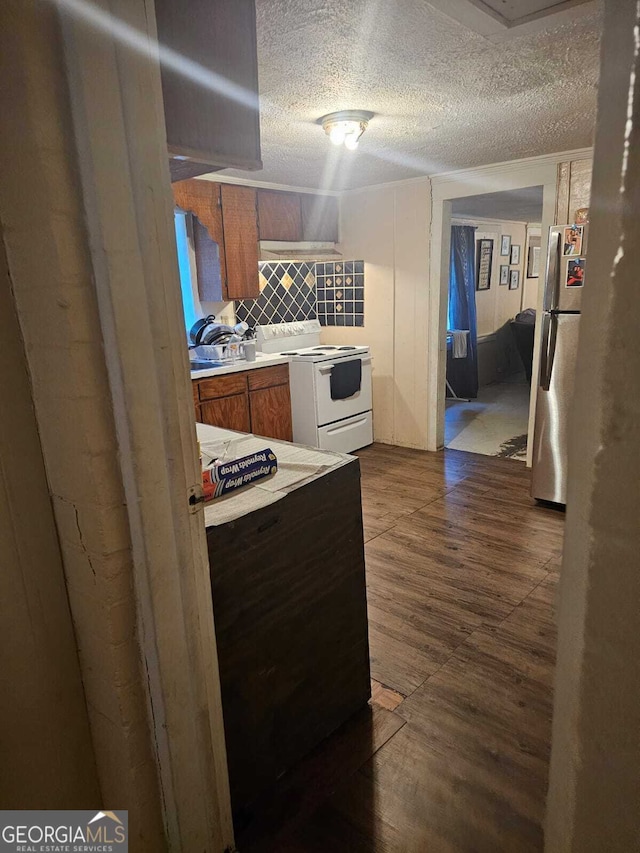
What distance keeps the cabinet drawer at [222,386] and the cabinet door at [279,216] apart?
1204mm

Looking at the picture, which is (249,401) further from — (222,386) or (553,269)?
(553,269)

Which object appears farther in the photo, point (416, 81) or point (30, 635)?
point (416, 81)

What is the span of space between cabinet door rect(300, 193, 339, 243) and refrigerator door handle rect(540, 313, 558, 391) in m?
2.24

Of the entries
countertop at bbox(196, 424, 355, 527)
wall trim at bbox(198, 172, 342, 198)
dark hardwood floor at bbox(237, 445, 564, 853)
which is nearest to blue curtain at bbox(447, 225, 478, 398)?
wall trim at bbox(198, 172, 342, 198)

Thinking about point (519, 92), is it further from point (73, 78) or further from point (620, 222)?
point (620, 222)

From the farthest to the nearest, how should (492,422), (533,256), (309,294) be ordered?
(533,256) < (492,422) < (309,294)

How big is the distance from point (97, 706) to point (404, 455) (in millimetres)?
3568

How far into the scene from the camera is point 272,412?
402 cm

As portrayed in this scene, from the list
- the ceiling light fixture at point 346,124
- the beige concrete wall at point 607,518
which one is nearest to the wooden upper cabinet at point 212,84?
the beige concrete wall at point 607,518

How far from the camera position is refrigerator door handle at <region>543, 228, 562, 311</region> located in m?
2.93

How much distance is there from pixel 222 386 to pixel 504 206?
3.69 metres

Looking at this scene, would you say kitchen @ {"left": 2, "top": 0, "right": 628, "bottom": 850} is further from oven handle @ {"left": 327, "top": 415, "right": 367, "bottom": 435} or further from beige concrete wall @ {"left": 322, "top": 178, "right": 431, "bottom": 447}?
oven handle @ {"left": 327, "top": 415, "right": 367, "bottom": 435}

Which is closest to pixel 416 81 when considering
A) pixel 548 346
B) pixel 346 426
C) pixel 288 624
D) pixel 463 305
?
pixel 548 346

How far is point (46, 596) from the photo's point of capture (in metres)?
0.96
